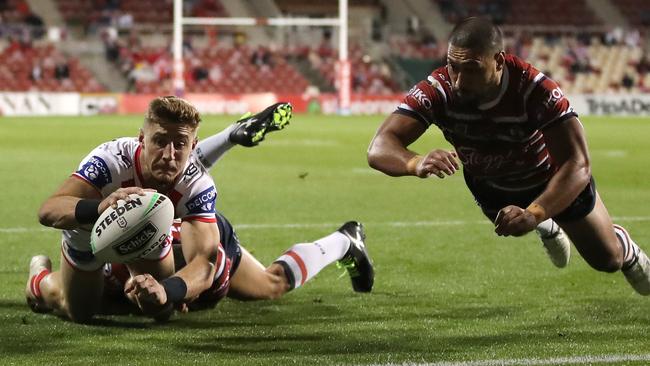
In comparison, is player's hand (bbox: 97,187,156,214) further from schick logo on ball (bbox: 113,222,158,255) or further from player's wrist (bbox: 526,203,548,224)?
player's wrist (bbox: 526,203,548,224)

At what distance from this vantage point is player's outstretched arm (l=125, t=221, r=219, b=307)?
196 inches

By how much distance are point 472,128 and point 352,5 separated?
39.5 m

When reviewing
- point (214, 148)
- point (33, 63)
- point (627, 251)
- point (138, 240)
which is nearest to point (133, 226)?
point (138, 240)

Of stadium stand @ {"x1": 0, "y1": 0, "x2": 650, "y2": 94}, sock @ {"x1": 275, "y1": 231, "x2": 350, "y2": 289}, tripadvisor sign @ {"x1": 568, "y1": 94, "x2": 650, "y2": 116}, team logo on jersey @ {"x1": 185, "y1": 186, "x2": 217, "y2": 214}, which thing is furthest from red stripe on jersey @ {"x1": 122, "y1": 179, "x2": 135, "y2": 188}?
tripadvisor sign @ {"x1": 568, "y1": 94, "x2": 650, "y2": 116}

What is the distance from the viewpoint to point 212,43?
40062mm

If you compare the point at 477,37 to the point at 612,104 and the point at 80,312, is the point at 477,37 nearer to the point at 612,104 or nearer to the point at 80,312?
the point at 80,312

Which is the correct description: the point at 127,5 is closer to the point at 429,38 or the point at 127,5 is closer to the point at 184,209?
the point at 429,38

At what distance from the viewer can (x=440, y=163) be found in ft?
15.2

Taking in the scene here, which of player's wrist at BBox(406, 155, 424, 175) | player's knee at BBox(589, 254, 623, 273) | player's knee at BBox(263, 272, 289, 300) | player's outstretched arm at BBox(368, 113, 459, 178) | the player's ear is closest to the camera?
player's outstretched arm at BBox(368, 113, 459, 178)

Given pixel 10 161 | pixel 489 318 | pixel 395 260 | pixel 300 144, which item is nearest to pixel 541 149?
pixel 489 318

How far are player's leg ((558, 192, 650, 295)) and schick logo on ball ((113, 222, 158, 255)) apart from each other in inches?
91.0

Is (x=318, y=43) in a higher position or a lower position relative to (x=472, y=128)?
lower

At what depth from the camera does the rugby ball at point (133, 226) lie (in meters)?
4.93

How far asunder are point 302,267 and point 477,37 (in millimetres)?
2174
